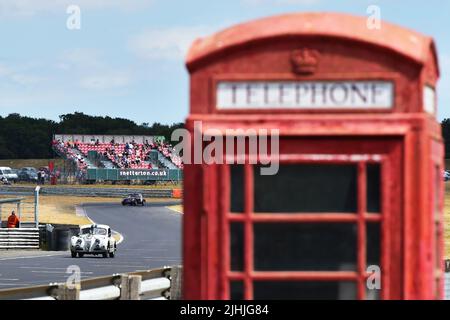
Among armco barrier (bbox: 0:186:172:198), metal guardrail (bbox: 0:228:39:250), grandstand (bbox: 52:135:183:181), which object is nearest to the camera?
metal guardrail (bbox: 0:228:39:250)

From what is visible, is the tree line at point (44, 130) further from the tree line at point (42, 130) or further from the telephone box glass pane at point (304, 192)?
the telephone box glass pane at point (304, 192)

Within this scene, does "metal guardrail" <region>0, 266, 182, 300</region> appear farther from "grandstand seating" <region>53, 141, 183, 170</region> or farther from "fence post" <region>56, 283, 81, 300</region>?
"grandstand seating" <region>53, 141, 183, 170</region>

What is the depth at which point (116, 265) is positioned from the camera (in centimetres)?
3616

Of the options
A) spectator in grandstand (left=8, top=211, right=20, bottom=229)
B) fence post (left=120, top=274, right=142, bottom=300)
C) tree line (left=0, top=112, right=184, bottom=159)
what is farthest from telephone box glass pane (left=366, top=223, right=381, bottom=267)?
tree line (left=0, top=112, right=184, bottom=159)

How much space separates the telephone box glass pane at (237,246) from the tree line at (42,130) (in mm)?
172437

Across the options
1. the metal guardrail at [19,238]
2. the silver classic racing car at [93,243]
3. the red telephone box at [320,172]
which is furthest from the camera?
the metal guardrail at [19,238]

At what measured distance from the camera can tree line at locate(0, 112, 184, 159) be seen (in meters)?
187

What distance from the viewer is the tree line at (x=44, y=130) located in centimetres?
18638

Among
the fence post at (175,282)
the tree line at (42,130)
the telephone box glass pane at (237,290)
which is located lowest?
the fence post at (175,282)

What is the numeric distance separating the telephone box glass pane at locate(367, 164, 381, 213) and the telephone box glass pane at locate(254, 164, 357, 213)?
0.22 feet

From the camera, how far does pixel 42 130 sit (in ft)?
625

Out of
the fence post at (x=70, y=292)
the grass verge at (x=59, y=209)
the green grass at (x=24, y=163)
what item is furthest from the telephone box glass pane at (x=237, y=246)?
the green grass at (x=24, y=163)

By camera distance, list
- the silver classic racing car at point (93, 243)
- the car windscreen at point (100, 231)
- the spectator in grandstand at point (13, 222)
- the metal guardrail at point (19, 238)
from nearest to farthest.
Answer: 1. the silver classic racing car at point (93, 243)
2. the car windscreen at point (100, 231)
3. the spectator in grandstand at point (13, 222)
4. the metal guardrail at point (19, 238)
